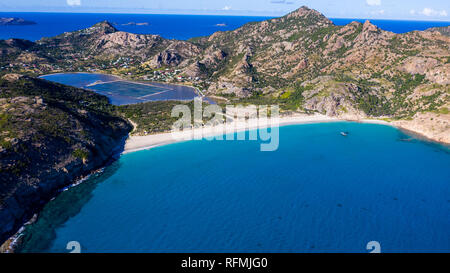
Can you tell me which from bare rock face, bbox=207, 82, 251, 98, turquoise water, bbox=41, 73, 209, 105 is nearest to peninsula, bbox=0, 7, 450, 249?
bare rock face, bbox=207, 82, 251, 98

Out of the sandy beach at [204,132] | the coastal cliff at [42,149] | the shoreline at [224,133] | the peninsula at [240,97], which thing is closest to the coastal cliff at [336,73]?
the peninsula at [240,97]

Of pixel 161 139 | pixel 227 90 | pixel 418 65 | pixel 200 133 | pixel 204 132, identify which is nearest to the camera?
pixel 161 139

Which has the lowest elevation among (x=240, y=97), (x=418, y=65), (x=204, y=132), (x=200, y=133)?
(x=200, y=133)

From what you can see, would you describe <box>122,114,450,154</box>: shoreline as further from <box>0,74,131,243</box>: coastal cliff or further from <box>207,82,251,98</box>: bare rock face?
<box>207,82,251,98</box>: bare rock face

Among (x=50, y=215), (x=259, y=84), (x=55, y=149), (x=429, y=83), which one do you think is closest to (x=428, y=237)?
(x=50, y=215)

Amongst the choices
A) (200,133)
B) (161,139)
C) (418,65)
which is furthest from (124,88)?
(418,65)

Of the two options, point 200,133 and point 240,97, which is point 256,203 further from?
point 240,97
